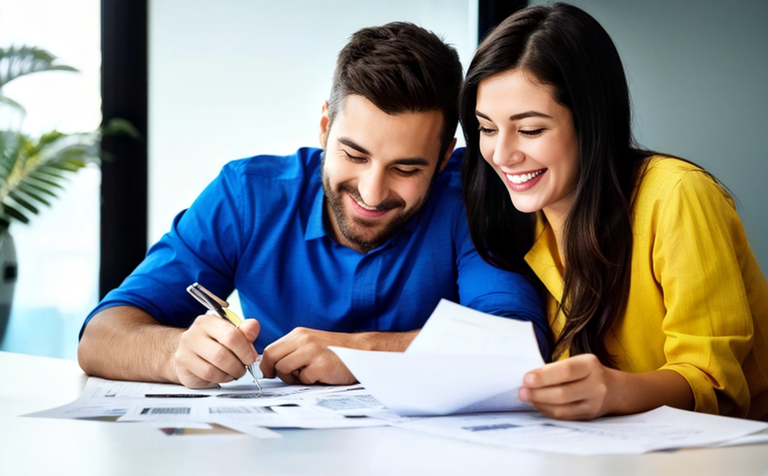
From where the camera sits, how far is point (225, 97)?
3418 mm

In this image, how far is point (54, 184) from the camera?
3.01m

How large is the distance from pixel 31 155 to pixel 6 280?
601 millimetres

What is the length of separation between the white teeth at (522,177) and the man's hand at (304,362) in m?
0.47

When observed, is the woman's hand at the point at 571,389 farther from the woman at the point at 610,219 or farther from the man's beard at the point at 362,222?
the man's beard at the point at 362,222

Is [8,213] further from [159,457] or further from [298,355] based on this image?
[159,457]

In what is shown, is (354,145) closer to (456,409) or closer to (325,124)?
(325,124)

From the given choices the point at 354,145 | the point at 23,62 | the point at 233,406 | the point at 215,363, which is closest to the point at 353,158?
the point at 354,145

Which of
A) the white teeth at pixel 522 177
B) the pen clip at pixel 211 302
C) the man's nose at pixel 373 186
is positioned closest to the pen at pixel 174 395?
the pen clip at pixel 211 302

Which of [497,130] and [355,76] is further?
[355,76]

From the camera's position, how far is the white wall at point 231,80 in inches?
129

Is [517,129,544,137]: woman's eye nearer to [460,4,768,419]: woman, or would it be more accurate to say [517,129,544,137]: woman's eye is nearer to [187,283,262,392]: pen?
[460,4,768,419]: woman

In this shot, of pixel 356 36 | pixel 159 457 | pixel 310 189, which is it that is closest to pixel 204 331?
pixel 159 457

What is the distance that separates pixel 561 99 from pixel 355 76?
1.50ft

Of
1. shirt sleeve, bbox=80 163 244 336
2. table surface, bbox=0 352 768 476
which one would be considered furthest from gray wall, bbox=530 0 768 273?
table surface, bbox=0 352 768 476
